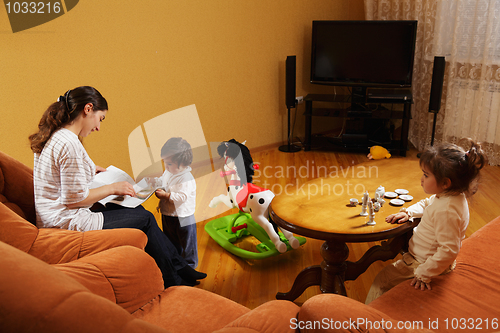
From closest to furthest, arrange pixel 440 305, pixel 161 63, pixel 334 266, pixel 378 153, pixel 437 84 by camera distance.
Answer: pixel 440 305
pixel 334 266
pixel 161 63
pixel 437 84
pixel 378 153

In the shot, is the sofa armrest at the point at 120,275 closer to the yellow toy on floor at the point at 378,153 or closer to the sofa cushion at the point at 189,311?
the sofa cushion at the point at 189,311

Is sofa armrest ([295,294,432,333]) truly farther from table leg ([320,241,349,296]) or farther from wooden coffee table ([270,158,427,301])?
table leg ([320,241,349,296])

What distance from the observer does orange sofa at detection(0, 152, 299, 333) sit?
0.62 m

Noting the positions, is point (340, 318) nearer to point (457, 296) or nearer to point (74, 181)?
point (457, 296)

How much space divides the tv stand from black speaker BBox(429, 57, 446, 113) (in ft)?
0.73

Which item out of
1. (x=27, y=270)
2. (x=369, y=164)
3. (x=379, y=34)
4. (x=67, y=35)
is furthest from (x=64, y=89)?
(x=379, y=34)

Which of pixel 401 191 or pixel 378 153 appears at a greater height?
pixel 401 191

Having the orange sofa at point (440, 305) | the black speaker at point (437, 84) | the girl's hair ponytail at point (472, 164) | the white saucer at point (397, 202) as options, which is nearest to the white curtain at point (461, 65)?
the black speaker at point (437, 84)

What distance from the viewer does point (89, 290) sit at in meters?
0.83

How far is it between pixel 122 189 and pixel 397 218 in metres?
1.23

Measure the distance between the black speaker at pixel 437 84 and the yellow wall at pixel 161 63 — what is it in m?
1.39

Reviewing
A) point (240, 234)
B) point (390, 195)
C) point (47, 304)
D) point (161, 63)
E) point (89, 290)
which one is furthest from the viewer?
point (161, 63)

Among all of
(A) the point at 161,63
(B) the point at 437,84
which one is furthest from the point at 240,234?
(B) the point at 437,84

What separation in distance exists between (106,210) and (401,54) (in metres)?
3.29
